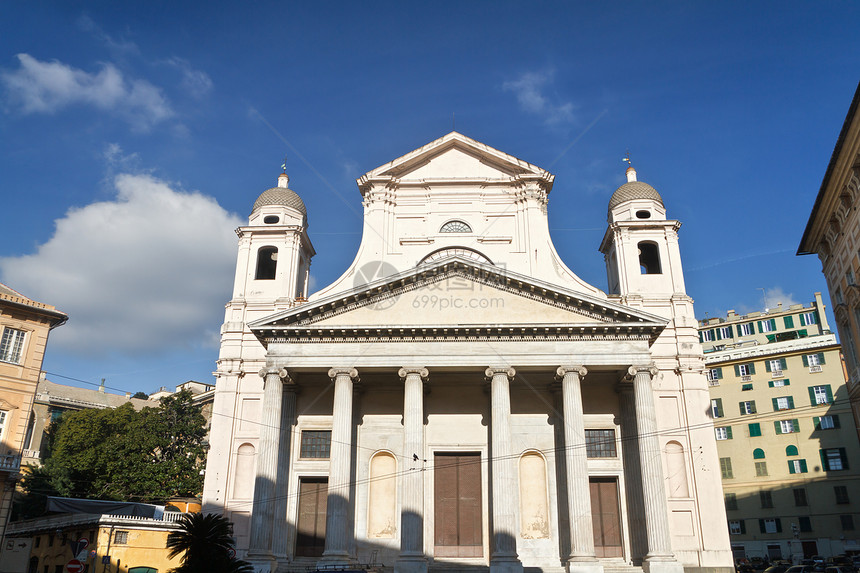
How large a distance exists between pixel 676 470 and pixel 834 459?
866 inches

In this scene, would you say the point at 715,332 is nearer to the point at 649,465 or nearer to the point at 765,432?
the point at 765,432

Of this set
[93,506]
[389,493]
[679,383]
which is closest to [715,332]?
[679,383]

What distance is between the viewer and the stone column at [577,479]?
2308cm

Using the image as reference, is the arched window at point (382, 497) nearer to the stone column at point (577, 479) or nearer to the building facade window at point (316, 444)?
the building facade window at point (316, 444)

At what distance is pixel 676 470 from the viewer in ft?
91.5

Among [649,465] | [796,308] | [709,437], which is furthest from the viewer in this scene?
[796,308]

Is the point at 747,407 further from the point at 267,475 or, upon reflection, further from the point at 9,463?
the point at 9,463

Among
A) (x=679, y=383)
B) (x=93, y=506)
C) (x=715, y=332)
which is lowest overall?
(x=93, y=506)

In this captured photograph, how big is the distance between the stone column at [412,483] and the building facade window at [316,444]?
442 cm

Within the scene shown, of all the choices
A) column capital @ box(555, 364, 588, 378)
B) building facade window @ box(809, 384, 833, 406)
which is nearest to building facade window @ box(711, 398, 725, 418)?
building facade window @ box(809, 384, 833, 406)

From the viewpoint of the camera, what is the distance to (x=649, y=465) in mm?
24375

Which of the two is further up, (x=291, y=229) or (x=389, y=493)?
(x=291, y=229)

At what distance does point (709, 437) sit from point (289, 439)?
16.9m

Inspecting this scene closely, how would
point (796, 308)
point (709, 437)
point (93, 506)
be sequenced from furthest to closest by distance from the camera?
point (796, 308), point (93, 506), point (709, 437)
